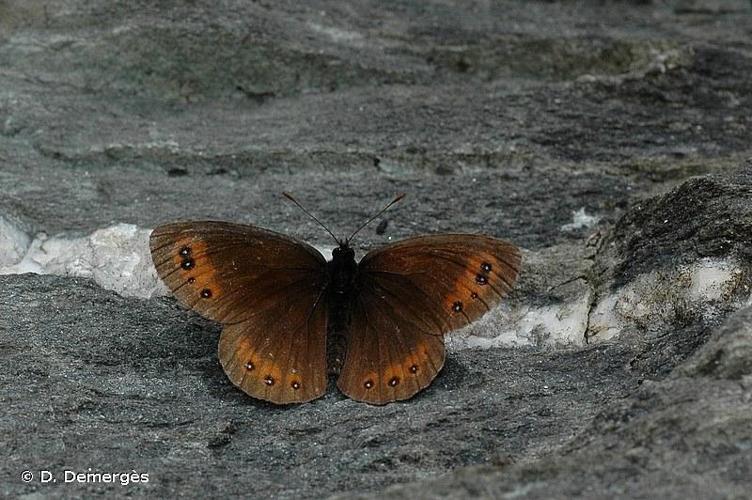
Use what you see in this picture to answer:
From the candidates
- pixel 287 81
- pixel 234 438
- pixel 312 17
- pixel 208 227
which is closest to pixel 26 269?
pixel 208 227

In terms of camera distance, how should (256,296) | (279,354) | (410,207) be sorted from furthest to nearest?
(410,207) → (256,296) → (279,354)

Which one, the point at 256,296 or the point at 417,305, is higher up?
the point at 417,305

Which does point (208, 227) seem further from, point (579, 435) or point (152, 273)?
point (579, 435)

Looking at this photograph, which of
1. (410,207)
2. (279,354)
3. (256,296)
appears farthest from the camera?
(410,207)

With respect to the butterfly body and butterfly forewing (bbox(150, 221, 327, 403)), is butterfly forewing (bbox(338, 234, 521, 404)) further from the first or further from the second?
butterfly forewing (bbox(150, 221, 327, 403))

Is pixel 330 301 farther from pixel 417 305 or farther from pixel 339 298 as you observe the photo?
pixel 417 305

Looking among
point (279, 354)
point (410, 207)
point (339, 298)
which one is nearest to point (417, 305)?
point (339, 298)

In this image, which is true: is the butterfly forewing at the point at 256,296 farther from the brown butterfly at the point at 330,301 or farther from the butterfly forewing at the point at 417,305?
the butterfly forewing at the point at 417,305

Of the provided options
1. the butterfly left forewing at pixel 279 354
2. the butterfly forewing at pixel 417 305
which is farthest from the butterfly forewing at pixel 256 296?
the butterfly forewing at pixel 417 305

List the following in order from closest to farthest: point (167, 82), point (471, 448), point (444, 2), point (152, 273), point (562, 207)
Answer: point (471, 448) < point (152, 273) < point (562, 207) < point (167, 82) < point (444, 2)
